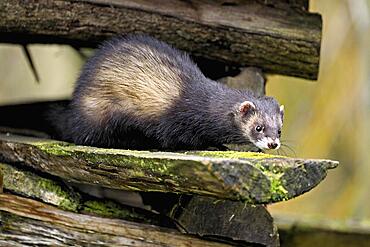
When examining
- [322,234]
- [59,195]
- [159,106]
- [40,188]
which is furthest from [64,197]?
[322,234]

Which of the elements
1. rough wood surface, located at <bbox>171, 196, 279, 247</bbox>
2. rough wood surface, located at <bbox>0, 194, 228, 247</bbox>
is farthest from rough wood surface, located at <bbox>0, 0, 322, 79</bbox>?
rough wood surface, located at <bbox>171, 196, 279, 247</bbox>

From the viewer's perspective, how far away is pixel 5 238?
16.1 feet

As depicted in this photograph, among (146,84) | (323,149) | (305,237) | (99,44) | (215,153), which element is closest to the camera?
(215,153)

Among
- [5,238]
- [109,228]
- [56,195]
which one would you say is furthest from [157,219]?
[5,238]

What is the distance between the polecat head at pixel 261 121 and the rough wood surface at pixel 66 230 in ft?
2.43

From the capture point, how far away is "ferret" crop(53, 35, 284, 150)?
5031mm

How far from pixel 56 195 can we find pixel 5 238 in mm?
390

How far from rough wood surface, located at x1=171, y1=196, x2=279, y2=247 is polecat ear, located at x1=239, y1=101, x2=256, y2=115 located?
0.74 m

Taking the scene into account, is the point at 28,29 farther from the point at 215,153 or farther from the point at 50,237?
the point at 215,153

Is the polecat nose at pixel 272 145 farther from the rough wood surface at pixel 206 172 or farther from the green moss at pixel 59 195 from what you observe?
the green moss at pixel 59 195

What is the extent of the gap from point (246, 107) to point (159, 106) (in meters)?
0.51

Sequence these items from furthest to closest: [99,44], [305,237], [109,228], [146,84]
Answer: [305,237] < [99,44] < [146,84] < [109,228]

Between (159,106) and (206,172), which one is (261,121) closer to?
(159,106)

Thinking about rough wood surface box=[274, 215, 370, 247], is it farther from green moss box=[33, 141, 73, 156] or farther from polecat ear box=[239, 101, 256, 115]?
green moss box=[33, 141, 73, 156]
